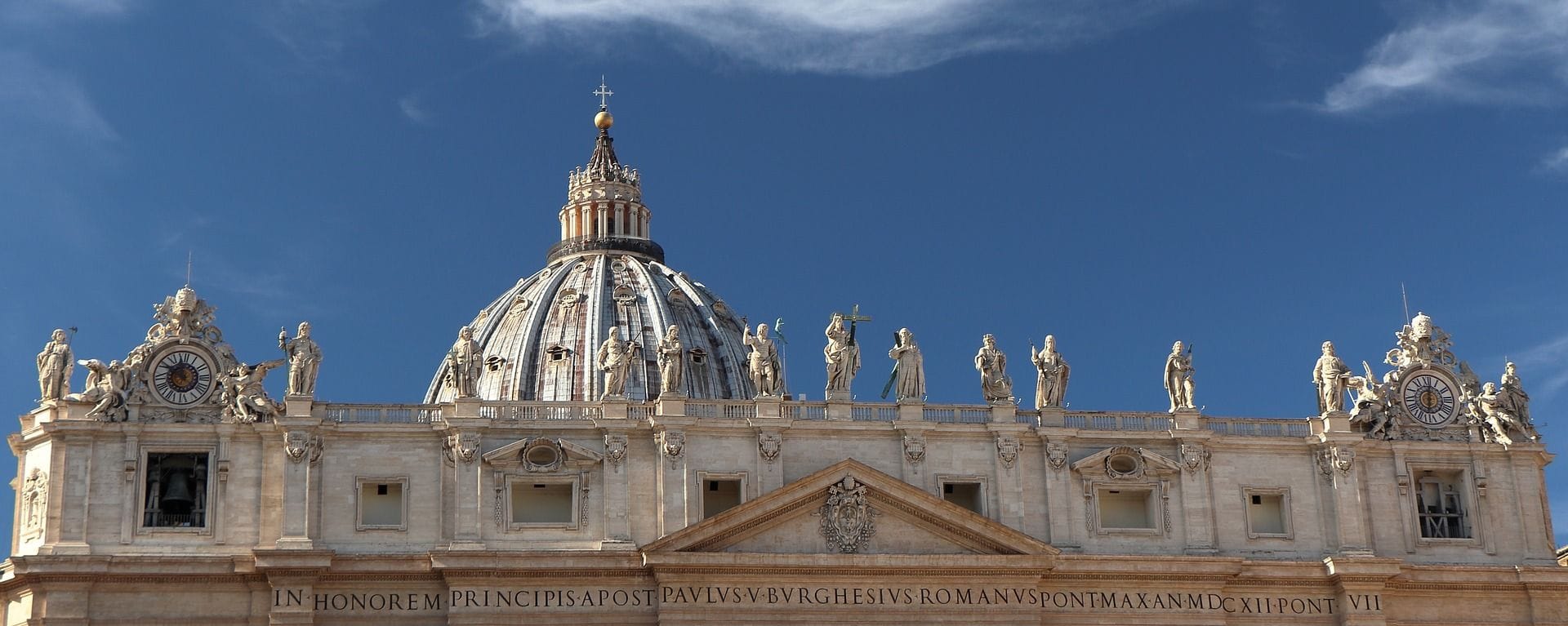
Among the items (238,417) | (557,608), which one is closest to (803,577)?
(557,608)

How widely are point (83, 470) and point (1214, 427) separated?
115 ft

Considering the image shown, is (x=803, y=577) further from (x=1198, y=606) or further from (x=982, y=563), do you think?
(x=1198, y=606)

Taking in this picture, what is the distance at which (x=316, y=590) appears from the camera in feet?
238

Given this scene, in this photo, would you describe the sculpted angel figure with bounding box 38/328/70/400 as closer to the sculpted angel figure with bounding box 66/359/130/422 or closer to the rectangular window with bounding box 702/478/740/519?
the sculpted angel figure with bounding box 66/359/130/422

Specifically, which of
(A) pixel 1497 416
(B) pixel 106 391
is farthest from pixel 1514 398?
(B) pixel 106 391

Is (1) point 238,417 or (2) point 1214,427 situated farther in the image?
(2) point 1214,427

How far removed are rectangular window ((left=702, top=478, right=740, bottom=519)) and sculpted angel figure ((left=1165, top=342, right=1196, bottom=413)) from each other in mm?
14369

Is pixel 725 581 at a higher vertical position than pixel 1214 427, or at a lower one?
lower

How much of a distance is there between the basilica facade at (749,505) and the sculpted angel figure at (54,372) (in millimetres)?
79

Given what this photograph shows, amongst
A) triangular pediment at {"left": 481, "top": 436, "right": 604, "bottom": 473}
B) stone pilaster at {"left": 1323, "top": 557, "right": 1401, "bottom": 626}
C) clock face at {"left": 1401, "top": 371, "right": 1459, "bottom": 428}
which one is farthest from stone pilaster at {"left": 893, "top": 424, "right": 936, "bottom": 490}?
clock face at {"left": 1401, "top": 371, "right": 1459, "bottom": 428}

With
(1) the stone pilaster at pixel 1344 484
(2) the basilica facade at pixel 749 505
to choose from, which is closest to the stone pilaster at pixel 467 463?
(2) the basilica facade at pixel 749 505

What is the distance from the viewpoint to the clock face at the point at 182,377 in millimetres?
74125

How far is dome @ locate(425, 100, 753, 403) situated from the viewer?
12975 cm

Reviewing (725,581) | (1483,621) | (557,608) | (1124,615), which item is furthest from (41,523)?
(1483,621)
